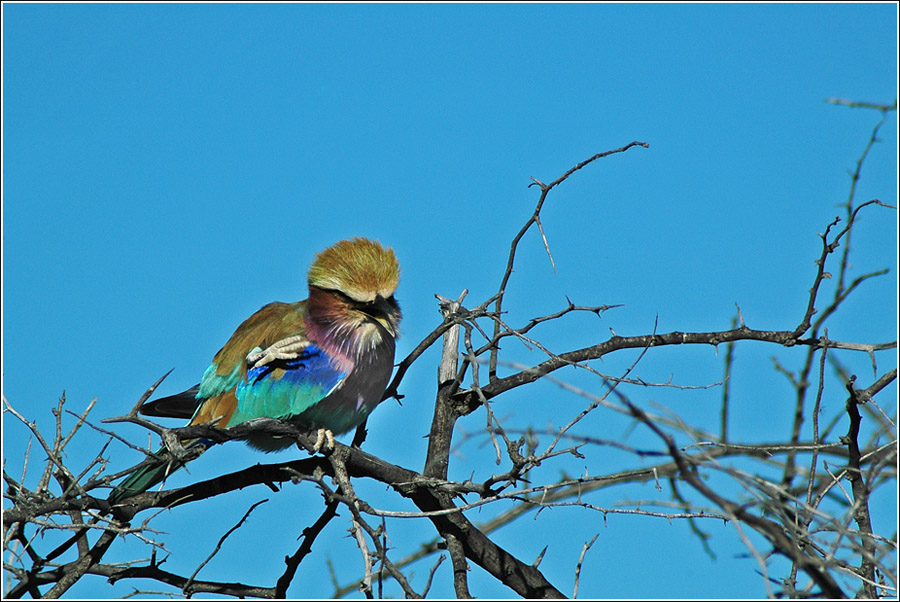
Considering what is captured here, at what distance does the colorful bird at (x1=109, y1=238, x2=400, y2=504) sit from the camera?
4.27 meters

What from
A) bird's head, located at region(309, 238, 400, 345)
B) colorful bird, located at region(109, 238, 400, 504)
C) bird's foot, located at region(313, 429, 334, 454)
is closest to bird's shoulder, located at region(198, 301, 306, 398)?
colorful bird, located at region(109, 238, 400, 504)

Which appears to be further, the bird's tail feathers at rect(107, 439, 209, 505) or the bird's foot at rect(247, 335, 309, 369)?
the bird's foot at rect(247, 335, 309, 369)

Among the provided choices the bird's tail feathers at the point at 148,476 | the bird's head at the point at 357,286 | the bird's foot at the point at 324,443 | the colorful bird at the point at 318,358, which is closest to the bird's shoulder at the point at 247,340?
the colorful bird at the point at 318,358

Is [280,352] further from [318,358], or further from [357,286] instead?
[357,286]

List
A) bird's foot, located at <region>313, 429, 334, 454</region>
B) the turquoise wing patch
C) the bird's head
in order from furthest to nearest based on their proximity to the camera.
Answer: the bird's head, the turquoise wing patch, bird's foot, located at <region>313, 429, 334, 454</region>

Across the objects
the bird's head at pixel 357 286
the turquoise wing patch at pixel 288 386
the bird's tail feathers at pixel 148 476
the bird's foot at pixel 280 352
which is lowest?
the bird's tail feathers at pixel 148 476

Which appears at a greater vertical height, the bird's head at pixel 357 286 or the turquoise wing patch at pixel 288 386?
the bird's head at pixel 357 286

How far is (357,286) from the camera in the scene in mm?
4469

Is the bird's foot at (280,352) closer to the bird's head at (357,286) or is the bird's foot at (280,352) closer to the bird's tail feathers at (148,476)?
the bird's head at (357,286)

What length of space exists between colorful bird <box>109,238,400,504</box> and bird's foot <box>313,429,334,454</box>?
0.17 metres

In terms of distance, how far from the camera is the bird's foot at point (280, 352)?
429cm

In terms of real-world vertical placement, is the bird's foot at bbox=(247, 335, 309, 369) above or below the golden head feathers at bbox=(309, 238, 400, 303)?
below

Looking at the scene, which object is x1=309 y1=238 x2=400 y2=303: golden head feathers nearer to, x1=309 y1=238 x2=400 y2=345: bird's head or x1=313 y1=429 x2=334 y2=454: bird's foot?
x1=309 y1=238 x2=400 y2=345: bird's head

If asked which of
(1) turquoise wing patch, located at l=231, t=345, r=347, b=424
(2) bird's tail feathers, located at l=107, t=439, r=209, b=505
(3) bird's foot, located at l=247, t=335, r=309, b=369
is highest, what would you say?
(3) bird's foot, located at l=247, t=335, r=309, b=369
